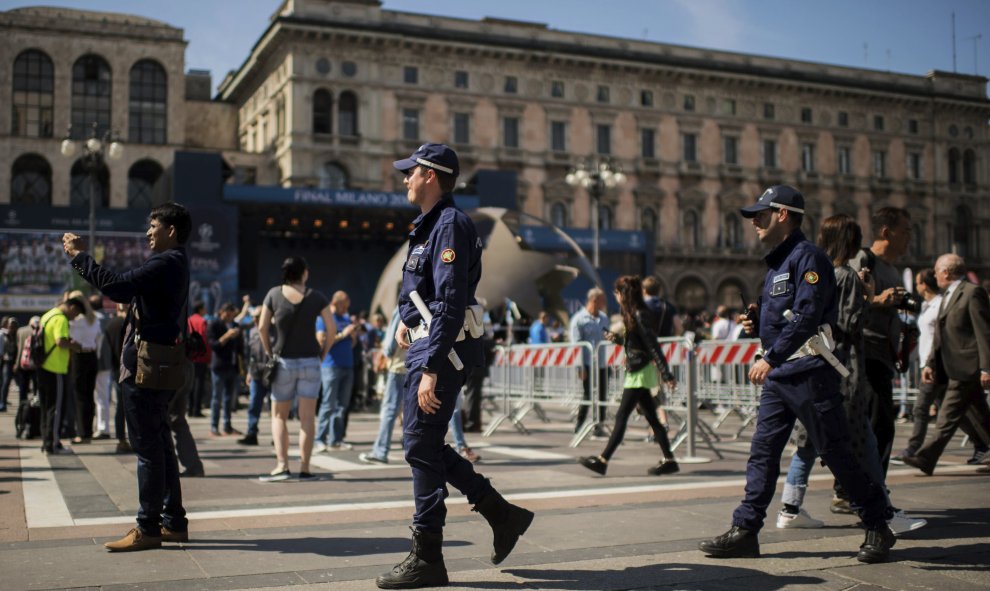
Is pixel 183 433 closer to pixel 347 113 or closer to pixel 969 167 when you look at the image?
pixel 347 113

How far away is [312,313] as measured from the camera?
29.0 feet

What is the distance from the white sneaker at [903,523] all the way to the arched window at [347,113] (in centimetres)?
5103

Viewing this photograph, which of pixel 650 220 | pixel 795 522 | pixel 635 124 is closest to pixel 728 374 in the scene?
pixel 795 522

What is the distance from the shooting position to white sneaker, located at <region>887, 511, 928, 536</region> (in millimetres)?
5871

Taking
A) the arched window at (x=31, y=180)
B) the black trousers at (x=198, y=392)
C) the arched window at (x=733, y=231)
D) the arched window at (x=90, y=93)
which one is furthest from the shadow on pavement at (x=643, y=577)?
the arched window at (x=733, y=231)

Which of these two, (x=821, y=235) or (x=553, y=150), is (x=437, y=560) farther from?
(x=553, y=150)

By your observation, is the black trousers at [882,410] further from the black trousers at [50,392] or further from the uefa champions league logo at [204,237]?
the uefa champions league logo at [204,237]

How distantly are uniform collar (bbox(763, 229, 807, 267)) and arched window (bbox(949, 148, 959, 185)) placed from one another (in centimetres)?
7409

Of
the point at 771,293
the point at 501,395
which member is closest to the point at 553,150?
the point at 501,395

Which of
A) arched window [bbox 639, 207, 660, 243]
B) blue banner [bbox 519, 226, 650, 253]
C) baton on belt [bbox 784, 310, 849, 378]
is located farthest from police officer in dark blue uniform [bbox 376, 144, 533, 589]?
arched window [bbox 639, 207, 660, 243]

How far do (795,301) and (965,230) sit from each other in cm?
7507

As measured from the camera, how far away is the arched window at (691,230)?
6350 centimetres

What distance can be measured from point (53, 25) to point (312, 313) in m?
54.3

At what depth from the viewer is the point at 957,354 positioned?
8.43 m
